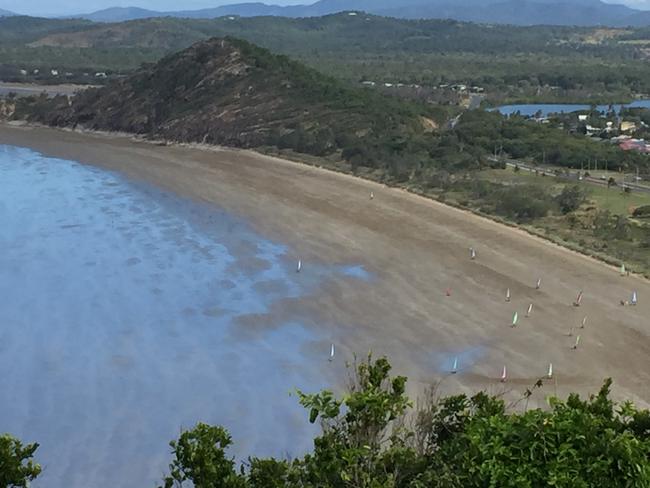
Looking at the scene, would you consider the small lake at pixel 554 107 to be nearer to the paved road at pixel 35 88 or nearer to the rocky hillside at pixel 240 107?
the rocky hillside at pixel 240 107

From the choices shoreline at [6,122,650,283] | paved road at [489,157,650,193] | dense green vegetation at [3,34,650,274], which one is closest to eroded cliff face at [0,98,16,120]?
dense green vegetation at [3,34,650,274]

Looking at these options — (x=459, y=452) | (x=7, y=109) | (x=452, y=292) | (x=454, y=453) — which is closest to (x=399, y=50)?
(x=7, y=109)

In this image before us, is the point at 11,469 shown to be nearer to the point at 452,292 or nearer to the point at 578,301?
the point at 452,292

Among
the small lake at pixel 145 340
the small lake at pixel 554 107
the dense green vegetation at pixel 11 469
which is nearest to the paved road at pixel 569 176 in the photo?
the small lake at pixel 145 340

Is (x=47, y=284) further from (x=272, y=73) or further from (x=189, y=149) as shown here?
(x=272, y=73)

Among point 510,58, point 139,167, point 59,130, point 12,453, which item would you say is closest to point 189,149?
point 139,167

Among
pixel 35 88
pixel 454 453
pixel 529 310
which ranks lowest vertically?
pixel 35 88
